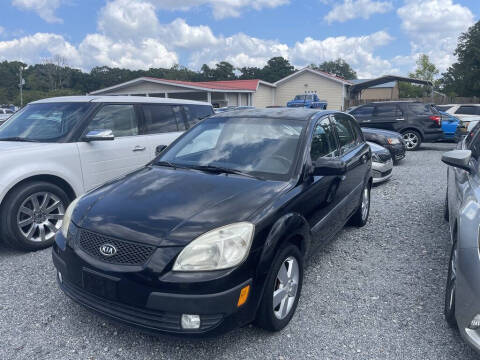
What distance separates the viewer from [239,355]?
2.56m

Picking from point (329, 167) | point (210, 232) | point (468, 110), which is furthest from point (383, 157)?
point (468, 110)

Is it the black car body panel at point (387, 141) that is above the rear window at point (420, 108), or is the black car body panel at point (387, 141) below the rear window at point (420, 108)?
below

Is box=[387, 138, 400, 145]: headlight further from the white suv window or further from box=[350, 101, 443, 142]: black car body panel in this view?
the white suv window

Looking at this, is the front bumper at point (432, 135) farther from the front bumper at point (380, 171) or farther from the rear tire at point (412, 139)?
the front bumper at point (380, 171)

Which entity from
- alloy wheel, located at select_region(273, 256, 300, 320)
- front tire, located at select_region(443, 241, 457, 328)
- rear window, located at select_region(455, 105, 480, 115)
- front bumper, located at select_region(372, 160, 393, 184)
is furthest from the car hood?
rear window, located at select_region(455, 105, 480, 115)

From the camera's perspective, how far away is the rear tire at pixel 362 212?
197 inches

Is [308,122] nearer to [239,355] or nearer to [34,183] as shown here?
[239,355]

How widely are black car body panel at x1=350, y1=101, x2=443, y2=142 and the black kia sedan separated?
1019 cm

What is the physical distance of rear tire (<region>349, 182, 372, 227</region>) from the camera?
16.4 feet

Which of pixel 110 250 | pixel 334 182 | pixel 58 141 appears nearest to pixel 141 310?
pixel 110 250

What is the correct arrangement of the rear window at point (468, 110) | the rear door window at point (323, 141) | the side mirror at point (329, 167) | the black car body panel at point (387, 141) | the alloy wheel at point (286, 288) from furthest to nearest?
the rear window at point (468, 110) < the black car body panel at point (387, 141) < the rear door window at point (323, 141) < the side mirror at point (329, 167) < the alloy wheel at point (286, 288)

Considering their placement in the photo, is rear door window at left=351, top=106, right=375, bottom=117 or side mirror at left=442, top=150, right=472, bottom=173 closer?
side mirror at left=442, top=150, right=472, bottom=173

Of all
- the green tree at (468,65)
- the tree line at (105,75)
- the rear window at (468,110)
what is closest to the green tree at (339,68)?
the tree line at (105,75)

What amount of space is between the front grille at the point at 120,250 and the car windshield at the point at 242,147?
1144mm
